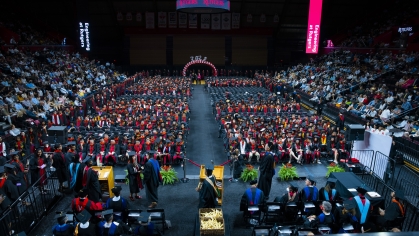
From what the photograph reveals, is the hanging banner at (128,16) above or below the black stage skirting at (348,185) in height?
above

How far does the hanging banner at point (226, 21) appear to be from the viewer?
44.0 meters

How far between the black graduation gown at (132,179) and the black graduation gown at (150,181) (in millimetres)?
647

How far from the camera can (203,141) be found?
17.7m

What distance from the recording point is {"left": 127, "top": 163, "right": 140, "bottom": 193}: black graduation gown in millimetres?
10156

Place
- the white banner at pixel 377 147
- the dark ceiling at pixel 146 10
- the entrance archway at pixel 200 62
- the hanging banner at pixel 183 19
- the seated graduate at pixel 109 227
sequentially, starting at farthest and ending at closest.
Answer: the entrance archway at pixel 200 62, the hanging banner at pixel 183 19, the dark ceiling at pixel 146 10, the white banner at pixel 377 147, the seated graduate at pixel 109 227

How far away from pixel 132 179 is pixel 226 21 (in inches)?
1494

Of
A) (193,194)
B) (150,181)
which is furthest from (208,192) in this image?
(193,194)

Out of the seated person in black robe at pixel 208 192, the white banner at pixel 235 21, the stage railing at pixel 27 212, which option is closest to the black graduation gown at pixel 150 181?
the seated person in black robe at pixel 208 192

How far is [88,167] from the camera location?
925 centimetres

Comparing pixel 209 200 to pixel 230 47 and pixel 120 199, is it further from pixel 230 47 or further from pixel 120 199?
pixel 230 47

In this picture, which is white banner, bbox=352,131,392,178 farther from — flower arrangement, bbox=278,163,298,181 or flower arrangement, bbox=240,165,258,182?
flower arrangement, bbox=240,165,258,182

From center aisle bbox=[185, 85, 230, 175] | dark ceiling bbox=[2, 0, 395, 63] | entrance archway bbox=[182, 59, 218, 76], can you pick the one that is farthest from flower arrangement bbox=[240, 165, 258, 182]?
entrance archway bbox=[182, 59, 218, 76]

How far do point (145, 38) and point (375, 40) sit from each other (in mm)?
30693

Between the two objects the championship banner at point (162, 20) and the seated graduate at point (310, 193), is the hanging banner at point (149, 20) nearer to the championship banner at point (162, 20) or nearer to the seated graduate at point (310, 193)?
the championship banner at point (162, 20)
